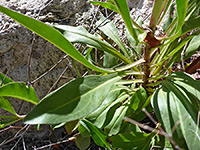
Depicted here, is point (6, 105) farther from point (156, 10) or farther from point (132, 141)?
point (156, 10)

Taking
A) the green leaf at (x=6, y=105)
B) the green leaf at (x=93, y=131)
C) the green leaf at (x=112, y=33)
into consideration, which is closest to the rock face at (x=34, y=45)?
the green leaf at (x=112, y=33)

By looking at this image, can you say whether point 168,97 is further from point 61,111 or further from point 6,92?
point 6,92

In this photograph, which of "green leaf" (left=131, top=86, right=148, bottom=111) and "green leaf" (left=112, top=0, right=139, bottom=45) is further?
"green leaf" (left=131, top=86, right=148, bottom=111)

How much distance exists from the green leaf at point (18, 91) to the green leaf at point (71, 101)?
0.85 feet

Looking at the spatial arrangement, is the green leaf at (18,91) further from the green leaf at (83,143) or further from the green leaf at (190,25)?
the green leaf at (190,25)

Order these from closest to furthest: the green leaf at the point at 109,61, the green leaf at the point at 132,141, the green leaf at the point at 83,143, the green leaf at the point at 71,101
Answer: the green leaf at the point at 71,101 → the green leaf at the point at 132,141 → the green leaf at the point at 83,143 → the green leaf at the point at 109,61

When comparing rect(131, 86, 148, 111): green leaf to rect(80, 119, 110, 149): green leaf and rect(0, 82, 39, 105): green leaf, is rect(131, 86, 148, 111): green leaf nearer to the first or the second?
rect(80, 119, 110, 149): green leaf

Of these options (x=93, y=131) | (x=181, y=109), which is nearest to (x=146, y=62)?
(x=181, y=109)

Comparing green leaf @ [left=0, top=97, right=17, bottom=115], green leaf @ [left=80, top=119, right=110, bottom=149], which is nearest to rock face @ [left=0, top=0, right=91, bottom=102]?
green leaf @ [left=0, top=97, right=17, bottom=115]

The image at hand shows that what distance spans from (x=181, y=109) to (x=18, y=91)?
0.69 m

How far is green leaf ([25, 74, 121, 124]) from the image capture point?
28.0 inches

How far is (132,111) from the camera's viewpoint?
1083 millimetres

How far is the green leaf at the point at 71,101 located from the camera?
0.71 m

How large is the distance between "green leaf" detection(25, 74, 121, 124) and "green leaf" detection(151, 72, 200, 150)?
0.78ft
